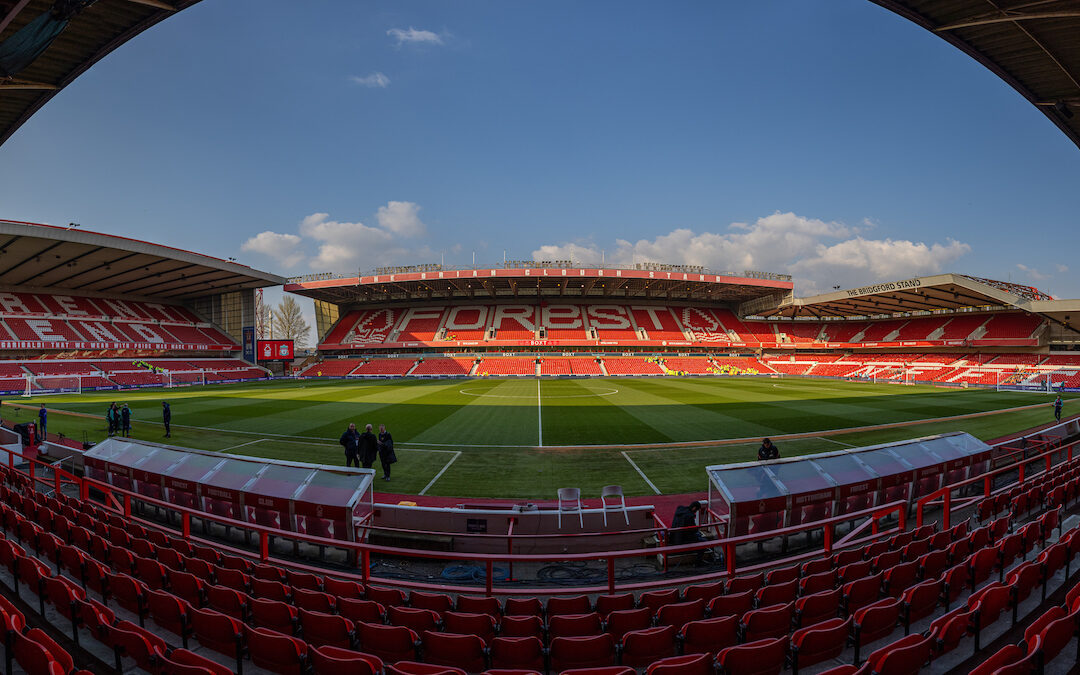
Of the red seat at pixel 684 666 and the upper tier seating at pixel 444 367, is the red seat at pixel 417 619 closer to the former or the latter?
the red seat at pixel 684 666

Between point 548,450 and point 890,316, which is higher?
point 890,316

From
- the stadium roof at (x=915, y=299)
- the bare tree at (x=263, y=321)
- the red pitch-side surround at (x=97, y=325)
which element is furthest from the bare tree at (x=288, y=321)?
the stadium roof at (x=915, y=299)

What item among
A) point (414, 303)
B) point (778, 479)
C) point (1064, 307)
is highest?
point (414, 303)

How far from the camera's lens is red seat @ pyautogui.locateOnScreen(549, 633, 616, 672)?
3.71 meters

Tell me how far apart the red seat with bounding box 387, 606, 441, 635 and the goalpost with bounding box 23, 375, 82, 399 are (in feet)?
161

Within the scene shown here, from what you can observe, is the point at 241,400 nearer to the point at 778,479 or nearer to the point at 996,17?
the point at 778,479

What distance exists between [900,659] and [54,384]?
181ft

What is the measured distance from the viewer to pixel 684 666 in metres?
3.12

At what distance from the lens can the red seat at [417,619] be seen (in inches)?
166

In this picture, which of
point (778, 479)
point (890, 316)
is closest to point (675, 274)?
point (890, 316)

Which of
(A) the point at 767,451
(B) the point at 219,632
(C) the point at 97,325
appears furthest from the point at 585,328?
(B) the point at 219,632

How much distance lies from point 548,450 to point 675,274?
43.2 metres

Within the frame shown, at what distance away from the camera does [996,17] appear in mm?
8875

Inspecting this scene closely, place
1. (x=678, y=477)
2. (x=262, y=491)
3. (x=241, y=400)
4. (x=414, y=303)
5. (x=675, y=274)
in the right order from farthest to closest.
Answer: (x=414, y=303), (x=675, y=274), (x=241, y=400), (x=678, y=477), (x=262, y=491)
